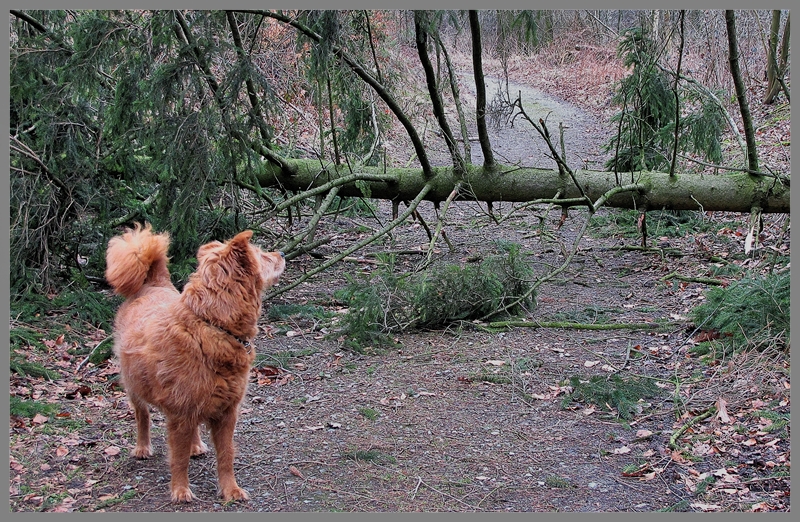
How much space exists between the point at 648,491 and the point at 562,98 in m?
22.9

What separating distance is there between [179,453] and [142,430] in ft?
2.47

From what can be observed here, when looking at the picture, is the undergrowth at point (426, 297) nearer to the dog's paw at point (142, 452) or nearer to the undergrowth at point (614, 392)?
the undergrowth at point (614, 392)

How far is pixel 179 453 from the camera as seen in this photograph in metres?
4.29

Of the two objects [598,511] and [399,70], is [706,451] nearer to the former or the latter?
[598,511]

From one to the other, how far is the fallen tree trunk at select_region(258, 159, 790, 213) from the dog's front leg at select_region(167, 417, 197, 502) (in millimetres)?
5667

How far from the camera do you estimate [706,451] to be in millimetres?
4859

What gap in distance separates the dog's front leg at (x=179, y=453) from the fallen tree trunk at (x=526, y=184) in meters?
5.67

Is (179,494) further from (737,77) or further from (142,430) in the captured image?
(737,77)

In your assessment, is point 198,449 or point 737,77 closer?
point 198,449

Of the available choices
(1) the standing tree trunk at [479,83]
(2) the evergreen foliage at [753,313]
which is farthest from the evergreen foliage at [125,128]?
(2) the evergreen foliage at [753,313]

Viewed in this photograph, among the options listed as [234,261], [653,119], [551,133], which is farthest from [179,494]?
[551,133]

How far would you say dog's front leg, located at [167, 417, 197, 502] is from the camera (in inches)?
168

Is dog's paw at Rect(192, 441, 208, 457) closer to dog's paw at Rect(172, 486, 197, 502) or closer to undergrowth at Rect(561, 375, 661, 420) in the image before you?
dog's paw at Rect(172, 486, 197, 502)

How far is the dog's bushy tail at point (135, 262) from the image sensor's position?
16.7ft
